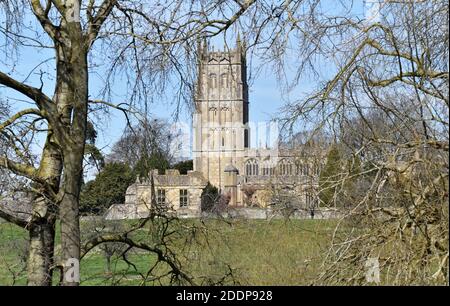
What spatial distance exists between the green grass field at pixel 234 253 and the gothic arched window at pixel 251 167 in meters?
50.5

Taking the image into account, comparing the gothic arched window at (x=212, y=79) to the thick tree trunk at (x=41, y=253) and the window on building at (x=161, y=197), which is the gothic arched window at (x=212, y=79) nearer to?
the window on building at (x=161, y=197)

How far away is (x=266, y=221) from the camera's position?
219 inches

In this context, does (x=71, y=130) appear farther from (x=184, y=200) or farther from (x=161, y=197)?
(x=184, y=200)

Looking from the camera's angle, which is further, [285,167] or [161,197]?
[161,197]

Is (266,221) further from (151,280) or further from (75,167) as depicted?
(75,167)

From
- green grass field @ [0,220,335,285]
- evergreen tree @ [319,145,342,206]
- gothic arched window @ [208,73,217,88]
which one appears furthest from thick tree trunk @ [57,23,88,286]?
evergreen tree @ [319,145,342,206]

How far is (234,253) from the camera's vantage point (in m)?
6.34

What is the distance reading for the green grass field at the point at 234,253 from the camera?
535cm

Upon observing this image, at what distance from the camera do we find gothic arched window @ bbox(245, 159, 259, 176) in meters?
57.7

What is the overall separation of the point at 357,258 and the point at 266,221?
1.25 meters

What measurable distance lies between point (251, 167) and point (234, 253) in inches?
2082

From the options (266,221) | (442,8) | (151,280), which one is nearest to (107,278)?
(151,280)

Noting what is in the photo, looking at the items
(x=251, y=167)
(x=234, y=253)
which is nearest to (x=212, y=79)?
(x=234, y=253)
